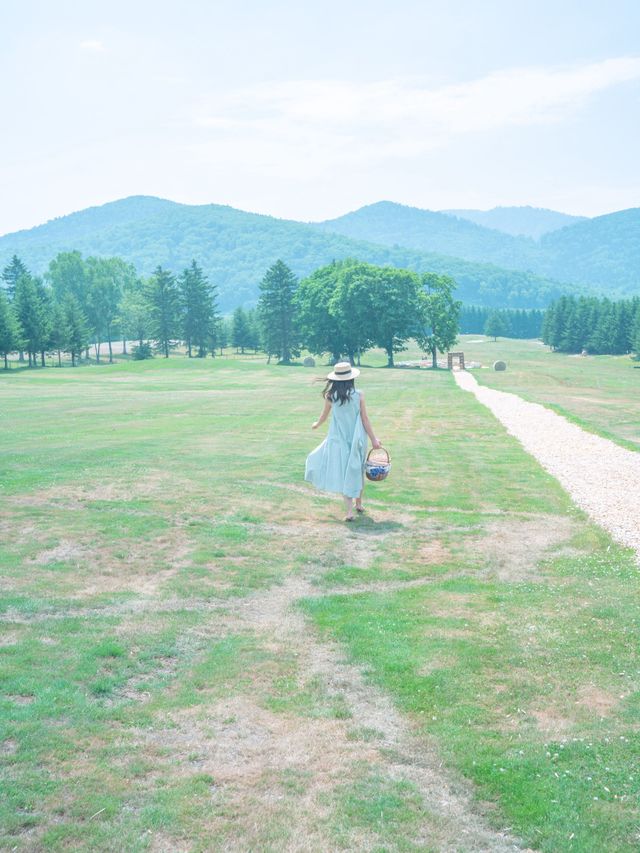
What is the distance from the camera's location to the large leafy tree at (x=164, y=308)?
4326 inches

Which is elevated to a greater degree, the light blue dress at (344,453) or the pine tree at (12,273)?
the pine tree at (12,273)

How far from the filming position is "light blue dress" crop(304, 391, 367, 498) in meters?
14.0

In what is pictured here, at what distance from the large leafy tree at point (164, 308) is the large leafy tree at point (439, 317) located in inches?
1568

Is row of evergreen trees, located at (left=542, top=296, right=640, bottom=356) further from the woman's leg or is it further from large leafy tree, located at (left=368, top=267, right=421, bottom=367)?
the woman's leg

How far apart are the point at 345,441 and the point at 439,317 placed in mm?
72321

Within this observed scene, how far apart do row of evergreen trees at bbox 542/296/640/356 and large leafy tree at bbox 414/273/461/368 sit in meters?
30.5

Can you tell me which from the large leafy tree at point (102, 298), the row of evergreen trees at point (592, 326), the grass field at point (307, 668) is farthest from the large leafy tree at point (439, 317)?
the grass field at point (307, 668)

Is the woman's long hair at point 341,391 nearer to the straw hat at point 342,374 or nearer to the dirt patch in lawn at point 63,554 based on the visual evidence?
the straw hat at point 342,374

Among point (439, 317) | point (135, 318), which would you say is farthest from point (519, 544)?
point (135, 318)

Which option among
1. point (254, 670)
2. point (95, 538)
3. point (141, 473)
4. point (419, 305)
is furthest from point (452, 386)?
point (254, 670)

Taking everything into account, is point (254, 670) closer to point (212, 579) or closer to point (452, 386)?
point (212, 579)

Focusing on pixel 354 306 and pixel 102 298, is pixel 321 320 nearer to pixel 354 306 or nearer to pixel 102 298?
pixel 354 306

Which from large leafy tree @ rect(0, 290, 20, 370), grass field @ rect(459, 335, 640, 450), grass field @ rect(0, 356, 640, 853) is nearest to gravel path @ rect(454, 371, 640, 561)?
grass field @ rect(0, 356, 640, 853)

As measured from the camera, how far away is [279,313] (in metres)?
97.3
